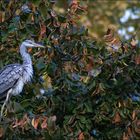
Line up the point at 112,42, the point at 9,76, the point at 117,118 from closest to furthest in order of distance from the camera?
the point at 117,118
the point at 112,42
the point at 9,76

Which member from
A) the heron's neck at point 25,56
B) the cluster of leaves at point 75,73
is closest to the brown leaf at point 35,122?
the cluster of leaves at point 75,73

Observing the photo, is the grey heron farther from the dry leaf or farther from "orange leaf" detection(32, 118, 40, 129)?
"orange leaf" detection(32, 118, 40, 129)

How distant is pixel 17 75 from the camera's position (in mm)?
9266

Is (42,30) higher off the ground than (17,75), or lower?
higher

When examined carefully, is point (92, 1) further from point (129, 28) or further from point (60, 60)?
point (60, 60)

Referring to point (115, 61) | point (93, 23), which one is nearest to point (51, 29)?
point (115, 61)

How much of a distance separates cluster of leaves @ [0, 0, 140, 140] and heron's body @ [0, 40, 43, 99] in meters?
0.09

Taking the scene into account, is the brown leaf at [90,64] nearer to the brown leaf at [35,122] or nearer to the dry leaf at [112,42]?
the dry leaf at [112,42]

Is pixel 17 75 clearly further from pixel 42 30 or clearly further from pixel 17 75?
pixel 42 30

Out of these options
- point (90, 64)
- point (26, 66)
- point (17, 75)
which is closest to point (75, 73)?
point (90, 64)

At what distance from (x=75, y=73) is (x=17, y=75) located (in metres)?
0.74

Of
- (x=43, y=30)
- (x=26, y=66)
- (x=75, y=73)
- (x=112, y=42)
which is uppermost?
(x=43, y=30)

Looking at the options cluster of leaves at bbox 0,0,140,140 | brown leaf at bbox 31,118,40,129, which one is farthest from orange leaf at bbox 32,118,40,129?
cluster of leaves at bbox 0,0,140,140

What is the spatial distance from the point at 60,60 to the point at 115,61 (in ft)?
2.51
